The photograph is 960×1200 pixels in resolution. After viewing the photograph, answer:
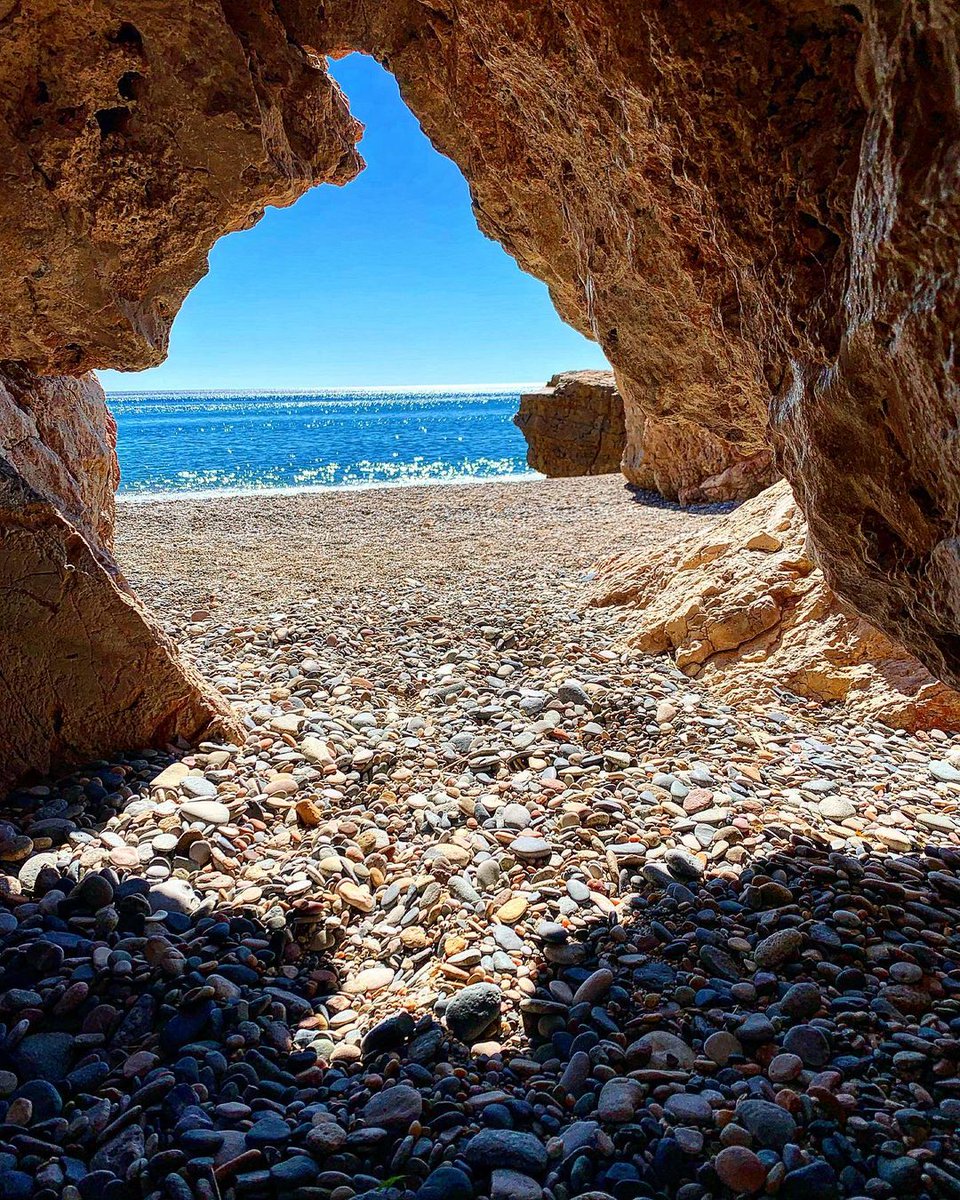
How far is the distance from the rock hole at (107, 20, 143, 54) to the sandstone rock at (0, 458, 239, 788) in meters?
2.10

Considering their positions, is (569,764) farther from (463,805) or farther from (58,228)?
(58,228)

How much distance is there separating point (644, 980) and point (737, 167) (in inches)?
116

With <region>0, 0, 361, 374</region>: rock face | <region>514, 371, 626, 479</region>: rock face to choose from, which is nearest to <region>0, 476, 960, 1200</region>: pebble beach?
<region>0, 0, 361, 374</region>: rock face

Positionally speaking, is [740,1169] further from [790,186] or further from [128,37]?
[128,37]

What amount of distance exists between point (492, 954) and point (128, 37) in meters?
4.07

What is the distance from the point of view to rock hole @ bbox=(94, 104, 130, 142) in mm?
3141

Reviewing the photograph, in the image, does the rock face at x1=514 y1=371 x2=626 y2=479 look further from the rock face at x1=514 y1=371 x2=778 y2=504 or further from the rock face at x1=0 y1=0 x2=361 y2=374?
the rock face at x1=0 y1=0 x2=361 y2=374

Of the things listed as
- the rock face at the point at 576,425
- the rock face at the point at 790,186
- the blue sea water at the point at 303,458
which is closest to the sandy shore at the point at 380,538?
the rock face at the point at 576,425

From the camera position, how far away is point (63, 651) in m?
3.88

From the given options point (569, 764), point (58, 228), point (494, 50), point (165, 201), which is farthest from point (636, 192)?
point (569, 764)

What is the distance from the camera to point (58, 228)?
10.6 ft

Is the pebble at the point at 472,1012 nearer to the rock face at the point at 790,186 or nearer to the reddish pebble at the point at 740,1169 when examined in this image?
the reddish pebble at the point at 740,1169

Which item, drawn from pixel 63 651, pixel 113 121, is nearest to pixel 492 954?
pixel 63 651

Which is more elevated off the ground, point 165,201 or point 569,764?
point 165,201
